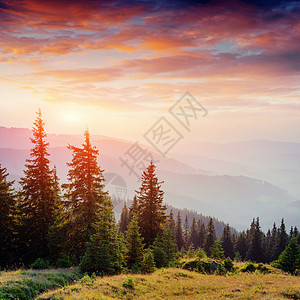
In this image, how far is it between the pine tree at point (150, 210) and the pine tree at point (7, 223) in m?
14.4

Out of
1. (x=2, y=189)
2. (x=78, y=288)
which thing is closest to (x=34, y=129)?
(x=2, y=189)

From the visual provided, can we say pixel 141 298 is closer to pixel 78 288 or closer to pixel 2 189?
pixel 78 288

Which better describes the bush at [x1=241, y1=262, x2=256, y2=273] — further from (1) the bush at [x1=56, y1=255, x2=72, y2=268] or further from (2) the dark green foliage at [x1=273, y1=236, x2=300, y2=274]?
(1) the bush at [x1=56, y1=255, x2=72, y2=268]

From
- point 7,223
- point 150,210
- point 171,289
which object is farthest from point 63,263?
point 150,210

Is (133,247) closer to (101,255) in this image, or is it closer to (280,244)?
(101,255)

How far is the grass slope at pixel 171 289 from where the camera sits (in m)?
12.2

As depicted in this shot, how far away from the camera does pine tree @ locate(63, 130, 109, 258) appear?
23.2 m

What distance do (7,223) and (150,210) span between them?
645 inches

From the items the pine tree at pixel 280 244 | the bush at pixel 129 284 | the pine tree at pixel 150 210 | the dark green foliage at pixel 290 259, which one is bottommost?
the pine tree at pixel 280 244

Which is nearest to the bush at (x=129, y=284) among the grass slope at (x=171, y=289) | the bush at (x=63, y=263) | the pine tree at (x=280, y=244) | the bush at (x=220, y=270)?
the grass slope at (x=171, y=289)

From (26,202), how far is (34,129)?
26.8 feet

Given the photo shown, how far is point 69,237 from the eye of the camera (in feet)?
77.5

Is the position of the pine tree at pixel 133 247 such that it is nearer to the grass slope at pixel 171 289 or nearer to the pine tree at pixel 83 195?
the grass slope at pixel 171 289

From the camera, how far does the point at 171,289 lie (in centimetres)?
1471
